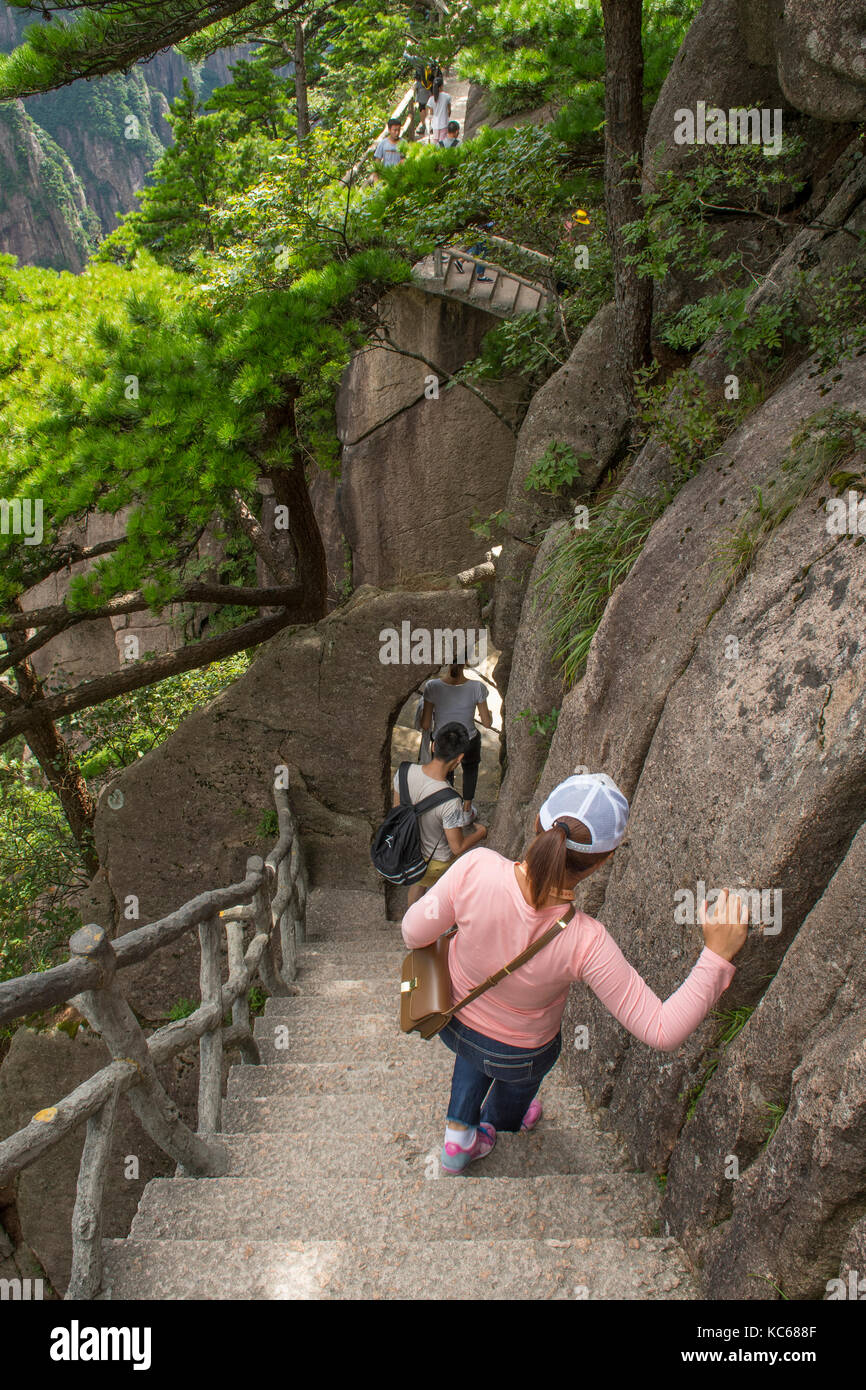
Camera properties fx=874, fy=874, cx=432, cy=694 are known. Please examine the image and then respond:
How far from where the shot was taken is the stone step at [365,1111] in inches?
148

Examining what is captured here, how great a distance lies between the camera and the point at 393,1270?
2637mm

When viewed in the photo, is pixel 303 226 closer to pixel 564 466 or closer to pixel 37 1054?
pixel 564 466

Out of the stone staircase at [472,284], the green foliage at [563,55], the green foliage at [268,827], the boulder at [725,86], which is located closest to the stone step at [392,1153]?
the green foliage at [268,827]

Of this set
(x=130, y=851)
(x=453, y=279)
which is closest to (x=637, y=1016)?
(x=130, y=851)

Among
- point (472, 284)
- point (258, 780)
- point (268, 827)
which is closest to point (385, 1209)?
point (268, 827)

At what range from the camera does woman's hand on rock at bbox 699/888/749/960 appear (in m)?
2.37

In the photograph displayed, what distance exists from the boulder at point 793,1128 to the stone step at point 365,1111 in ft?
3.05

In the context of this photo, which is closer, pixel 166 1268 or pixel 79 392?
pixel 166 1268

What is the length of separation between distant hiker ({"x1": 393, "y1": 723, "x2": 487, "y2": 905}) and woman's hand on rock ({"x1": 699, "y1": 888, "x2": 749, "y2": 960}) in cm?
255

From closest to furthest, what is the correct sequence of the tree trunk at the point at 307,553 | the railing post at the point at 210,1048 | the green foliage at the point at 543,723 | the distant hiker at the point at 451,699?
1. the railing post at the point at 210,1048
2. the green foliage at the point at 543,723
3. the distant hiker at the point at 451,699
4. the tree trunk at the point at 307,553

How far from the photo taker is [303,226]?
757cm

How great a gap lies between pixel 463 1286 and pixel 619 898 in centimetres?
176

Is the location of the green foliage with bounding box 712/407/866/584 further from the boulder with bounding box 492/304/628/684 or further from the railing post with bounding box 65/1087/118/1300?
the railing post with bounding box 65/1087/118/1300

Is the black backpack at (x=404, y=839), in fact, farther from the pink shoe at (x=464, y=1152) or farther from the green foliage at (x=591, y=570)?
the pink shoe at (x=464, y=1152)
